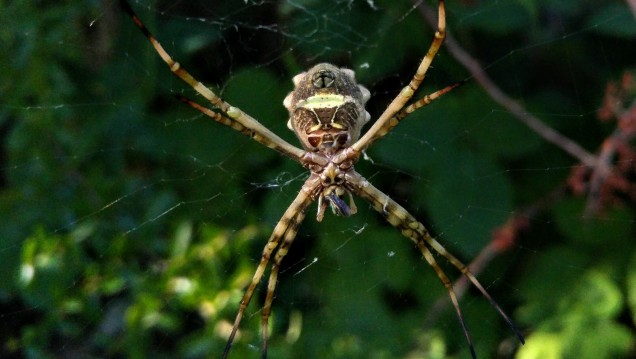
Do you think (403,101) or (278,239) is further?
(278,239)

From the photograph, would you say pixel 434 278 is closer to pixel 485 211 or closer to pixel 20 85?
pixel 485 211

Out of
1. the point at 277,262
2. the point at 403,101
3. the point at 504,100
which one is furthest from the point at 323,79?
the point at 504,100

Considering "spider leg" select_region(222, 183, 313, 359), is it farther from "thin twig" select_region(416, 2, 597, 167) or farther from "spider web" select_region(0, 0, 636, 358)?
"thin twig" select_region(416, 2, 597, 167)


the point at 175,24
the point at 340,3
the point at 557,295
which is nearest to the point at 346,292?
the point at 557,295

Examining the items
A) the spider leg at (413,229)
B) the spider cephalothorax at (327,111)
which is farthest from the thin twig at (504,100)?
the spider cephalothorax at (327,111)

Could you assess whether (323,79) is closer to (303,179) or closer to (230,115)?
(230,115)

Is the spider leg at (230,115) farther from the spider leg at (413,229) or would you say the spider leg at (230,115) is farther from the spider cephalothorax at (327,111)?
the spider leg at (413,229)
